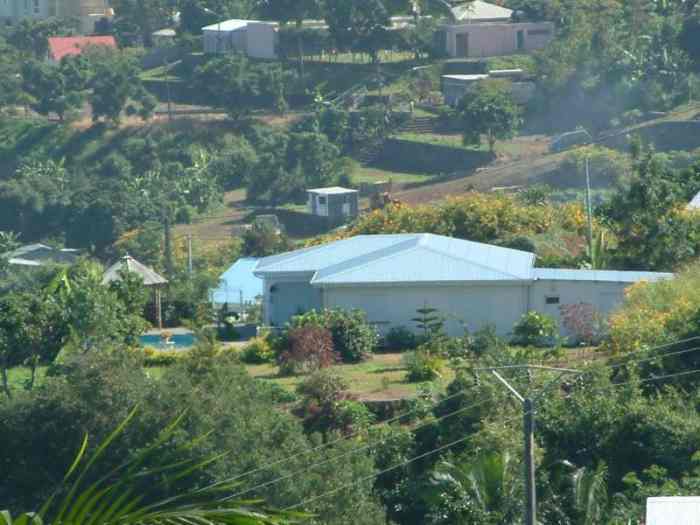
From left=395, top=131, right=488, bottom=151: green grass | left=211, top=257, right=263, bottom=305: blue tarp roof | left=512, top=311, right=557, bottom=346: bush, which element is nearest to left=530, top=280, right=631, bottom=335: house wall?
left=512, top=311, right=557, bottom=346: bush

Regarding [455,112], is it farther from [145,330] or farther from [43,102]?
[145,330]

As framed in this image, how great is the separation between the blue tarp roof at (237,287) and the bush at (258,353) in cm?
502

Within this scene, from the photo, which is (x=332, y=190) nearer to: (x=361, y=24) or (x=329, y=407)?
(x=361, y=24)

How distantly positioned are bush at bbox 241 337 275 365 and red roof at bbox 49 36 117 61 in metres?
42.1

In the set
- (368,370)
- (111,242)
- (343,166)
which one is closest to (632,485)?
(368,370)

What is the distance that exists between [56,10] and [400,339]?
54012 millimetres

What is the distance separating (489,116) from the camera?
47.5m

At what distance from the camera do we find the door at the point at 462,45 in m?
57.0

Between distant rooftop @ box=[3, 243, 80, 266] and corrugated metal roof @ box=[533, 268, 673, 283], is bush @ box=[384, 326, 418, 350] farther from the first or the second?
distant rooftop @ box=[3, 243, 80, 266]

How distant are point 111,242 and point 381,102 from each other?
42.9 ft

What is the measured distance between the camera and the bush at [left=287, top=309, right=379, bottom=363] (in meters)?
20.7

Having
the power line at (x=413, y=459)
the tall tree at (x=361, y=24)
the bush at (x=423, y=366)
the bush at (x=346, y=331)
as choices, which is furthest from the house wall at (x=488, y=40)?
the power line at (x=413, y=459)

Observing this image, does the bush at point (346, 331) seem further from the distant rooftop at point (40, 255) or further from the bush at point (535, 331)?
the distant rooftop at point (40, 255)

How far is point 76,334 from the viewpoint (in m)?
21.1
